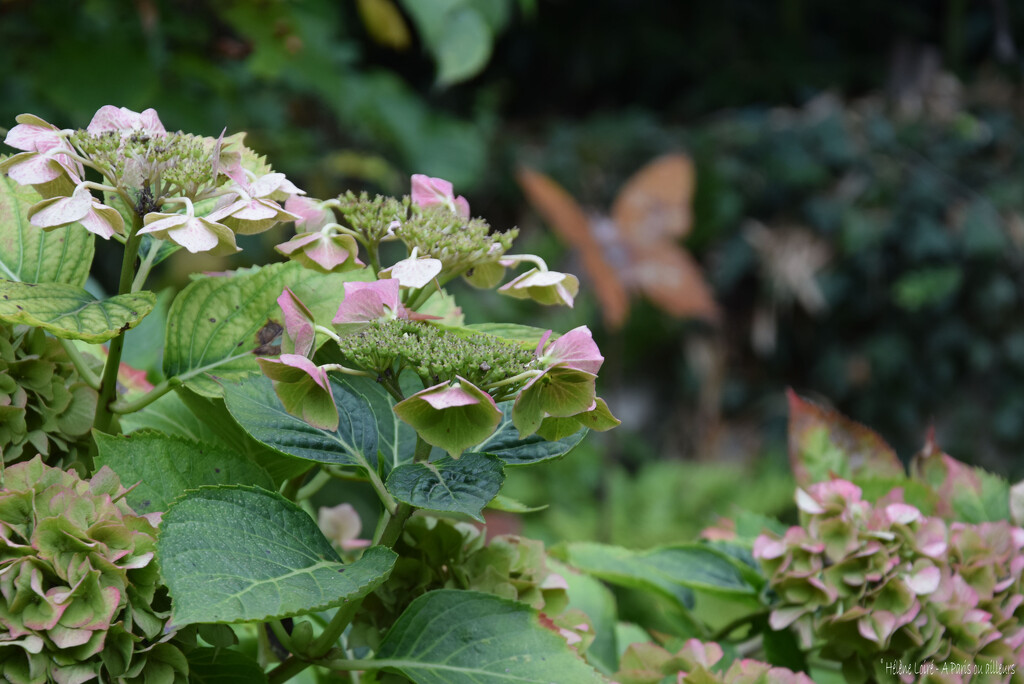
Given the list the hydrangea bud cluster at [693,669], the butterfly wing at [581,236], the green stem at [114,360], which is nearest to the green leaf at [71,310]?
the green stem at [114,360]

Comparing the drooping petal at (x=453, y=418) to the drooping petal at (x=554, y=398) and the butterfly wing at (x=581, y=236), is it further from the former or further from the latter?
the butterfly wing at (x=581, y=236)

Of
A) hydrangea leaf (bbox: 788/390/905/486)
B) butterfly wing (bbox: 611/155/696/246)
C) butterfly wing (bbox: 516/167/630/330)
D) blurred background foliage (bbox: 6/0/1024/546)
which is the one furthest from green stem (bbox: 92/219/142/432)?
butterfly wing (bbox: 611/155/696/246)

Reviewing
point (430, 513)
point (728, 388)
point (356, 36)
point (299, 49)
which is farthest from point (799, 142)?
point (430, 513)

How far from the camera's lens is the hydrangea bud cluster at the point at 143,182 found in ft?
0.96

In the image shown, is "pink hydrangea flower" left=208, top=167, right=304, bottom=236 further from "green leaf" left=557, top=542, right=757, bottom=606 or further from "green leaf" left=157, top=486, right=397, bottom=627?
"green leaf" left=557, top=542, right=757, bottom=606

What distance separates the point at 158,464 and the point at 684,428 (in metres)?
3.02

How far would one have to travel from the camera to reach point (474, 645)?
1.02 feet

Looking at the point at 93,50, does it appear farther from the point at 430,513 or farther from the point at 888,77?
the point at 888,77

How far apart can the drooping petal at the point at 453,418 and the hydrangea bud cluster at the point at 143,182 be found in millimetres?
89

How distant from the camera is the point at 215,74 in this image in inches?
51.8

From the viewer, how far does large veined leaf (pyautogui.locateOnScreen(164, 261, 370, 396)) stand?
0.36 m

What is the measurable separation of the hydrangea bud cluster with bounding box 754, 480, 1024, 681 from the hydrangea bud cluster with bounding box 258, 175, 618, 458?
20 cm

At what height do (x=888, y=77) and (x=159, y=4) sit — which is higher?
(x=159, y=4)

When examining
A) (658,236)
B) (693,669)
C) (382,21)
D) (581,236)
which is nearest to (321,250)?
(693,669)
